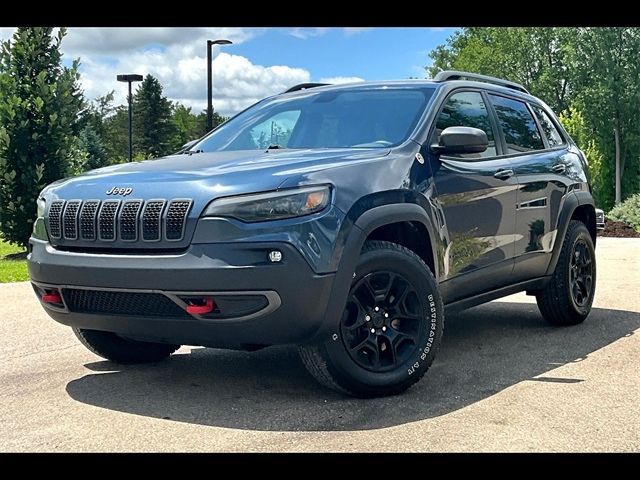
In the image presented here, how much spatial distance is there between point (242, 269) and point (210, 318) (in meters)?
0.32

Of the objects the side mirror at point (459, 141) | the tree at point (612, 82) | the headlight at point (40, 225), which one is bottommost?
the headlight at point (40, 225)

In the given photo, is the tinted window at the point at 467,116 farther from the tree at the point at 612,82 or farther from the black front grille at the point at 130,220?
the tree at the point at 612,82

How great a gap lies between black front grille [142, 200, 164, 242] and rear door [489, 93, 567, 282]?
275 centimetres

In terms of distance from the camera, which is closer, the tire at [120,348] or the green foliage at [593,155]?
the tire at [120,348]

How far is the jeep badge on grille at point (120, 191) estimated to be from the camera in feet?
14.0

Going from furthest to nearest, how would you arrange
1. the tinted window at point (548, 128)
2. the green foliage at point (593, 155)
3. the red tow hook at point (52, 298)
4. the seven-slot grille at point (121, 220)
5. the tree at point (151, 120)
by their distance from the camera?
the tree at point (151, 120), the green foliage at point (593, 155), the tinted window at point (548, 128), the red tow hook at point (52, 298), the seven-slot grille at point (121, 220)

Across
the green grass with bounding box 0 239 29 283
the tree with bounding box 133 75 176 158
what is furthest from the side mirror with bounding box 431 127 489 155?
the tree with bounding box 133 75 176 158

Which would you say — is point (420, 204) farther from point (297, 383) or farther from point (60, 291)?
point (60, 291)

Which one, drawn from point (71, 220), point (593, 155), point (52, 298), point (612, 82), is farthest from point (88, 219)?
point (612, 82)

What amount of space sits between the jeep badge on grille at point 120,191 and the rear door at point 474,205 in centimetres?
181

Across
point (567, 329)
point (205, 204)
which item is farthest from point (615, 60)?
point (205, 204)

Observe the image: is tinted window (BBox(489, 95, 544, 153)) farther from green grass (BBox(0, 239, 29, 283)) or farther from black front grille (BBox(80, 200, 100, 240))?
green grass (BBox(0, 239, 29, 283))

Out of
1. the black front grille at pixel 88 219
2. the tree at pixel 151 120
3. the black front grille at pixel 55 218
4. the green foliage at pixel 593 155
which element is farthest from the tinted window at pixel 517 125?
the tree at pixel 151 120

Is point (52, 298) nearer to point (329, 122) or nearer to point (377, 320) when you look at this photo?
point (377, 320)
